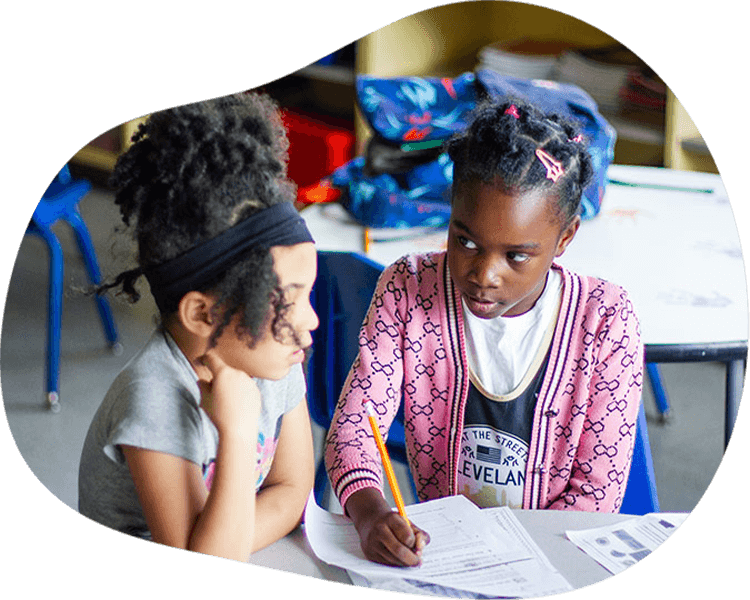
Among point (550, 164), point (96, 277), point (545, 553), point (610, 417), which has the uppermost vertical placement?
point (550, 164)

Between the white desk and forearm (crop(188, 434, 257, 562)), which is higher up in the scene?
the white desk

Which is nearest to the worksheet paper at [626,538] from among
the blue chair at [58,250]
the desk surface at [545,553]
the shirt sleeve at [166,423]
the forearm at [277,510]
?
the desk surface at [545,553]

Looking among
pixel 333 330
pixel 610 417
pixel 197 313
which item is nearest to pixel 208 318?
pixel 197 313

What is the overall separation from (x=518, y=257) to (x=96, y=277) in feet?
1.21

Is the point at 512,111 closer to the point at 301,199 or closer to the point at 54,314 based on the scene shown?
the point at 301,199

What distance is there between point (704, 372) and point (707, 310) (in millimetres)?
207

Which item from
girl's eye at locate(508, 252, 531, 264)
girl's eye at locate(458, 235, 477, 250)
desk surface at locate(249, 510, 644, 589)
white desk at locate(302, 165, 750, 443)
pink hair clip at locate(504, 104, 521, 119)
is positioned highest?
pink hair clip at locate(504, 104, 521, 119)

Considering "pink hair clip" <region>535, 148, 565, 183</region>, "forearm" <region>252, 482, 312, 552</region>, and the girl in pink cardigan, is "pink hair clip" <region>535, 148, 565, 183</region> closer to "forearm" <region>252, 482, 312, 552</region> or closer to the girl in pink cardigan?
the girl in pink cardigan

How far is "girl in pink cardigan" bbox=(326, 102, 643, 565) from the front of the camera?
2.95ft

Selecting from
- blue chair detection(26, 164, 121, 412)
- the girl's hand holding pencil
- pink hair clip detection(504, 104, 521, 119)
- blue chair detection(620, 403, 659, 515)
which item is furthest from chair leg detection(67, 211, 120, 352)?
blue chair detection(620, 403, 659, 515)

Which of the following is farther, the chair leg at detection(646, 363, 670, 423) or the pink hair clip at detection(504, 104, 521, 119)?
the chair leg at detection(646, 363, 670, 423)

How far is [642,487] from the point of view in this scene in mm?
1016

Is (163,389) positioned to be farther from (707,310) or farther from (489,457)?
(707,310)

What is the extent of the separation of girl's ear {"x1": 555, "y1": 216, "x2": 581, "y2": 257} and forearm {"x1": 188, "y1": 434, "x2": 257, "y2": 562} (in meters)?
0.30
